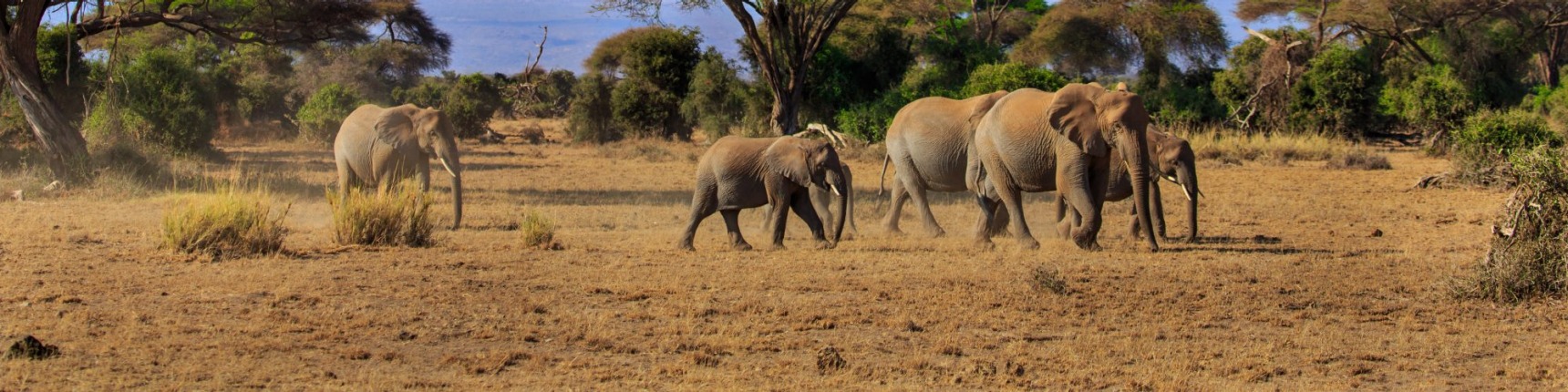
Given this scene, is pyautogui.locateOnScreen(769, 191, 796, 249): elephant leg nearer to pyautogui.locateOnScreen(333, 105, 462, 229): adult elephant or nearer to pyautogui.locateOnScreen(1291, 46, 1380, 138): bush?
pyautogui.locateOnScreen(333, 105, 462, 229): adult elephant

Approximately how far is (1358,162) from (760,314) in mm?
16260

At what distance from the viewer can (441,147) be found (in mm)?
14305

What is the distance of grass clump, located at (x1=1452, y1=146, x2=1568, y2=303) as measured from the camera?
8688 millimetres

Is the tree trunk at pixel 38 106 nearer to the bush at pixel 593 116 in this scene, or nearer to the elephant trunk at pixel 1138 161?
the elephant trunk at pixel 1138 161

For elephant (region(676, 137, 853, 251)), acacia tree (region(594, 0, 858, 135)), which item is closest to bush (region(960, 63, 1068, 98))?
acacia tree (region(594, 0, 858, 135))

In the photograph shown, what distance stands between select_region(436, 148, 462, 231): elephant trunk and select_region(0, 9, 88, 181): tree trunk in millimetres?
5435

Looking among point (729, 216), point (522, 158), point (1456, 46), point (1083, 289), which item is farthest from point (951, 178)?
point (1456, 46)

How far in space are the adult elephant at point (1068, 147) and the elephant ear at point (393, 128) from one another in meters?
5.87

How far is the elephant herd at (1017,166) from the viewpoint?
36.4 ft

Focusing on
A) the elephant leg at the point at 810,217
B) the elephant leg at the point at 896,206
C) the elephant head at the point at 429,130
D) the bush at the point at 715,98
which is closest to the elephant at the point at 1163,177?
the elephant leg at the point at 896,206

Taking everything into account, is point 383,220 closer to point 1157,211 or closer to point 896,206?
point 896,206

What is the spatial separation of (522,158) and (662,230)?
13037 millimetres

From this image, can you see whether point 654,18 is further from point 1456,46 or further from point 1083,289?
point 1083,289

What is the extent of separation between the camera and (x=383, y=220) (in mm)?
11422
